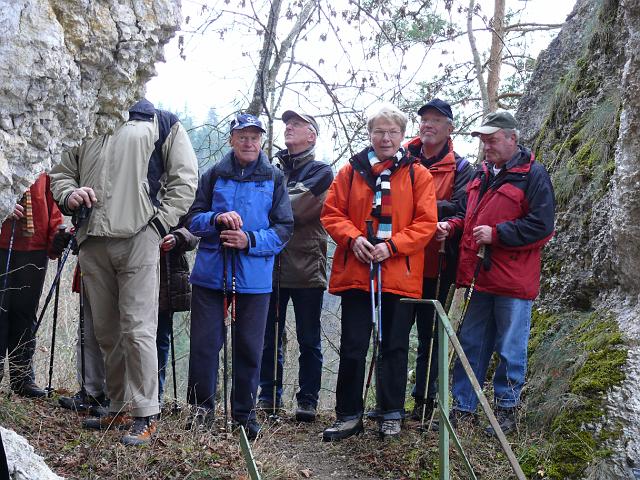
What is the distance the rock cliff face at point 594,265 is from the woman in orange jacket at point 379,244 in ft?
3.94

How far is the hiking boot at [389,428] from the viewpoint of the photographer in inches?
210

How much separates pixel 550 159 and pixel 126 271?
453cm

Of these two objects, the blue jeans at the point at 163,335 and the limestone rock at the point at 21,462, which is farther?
the blue jeans at the point at 163,335

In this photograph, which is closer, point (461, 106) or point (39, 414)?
point (39, 414)

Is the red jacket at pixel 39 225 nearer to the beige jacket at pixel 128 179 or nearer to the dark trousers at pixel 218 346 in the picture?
the beige jacket at pixel 128 179

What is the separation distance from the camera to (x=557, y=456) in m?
4.78

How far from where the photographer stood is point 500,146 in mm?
5426

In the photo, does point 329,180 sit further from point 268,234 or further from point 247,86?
point 247,86

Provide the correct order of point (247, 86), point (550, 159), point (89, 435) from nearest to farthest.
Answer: point (89, 435) < point (550, 159) < point (247, 86)

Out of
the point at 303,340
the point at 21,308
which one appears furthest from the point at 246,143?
the point at 21,308

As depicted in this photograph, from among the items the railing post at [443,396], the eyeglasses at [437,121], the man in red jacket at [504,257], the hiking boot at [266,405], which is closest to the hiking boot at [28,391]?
the hiking boot at [266,405]

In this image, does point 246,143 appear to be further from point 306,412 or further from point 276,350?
point 306,412

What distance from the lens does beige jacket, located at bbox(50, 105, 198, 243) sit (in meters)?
4.71

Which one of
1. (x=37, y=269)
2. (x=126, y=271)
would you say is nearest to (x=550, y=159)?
(x=126, y=271)
